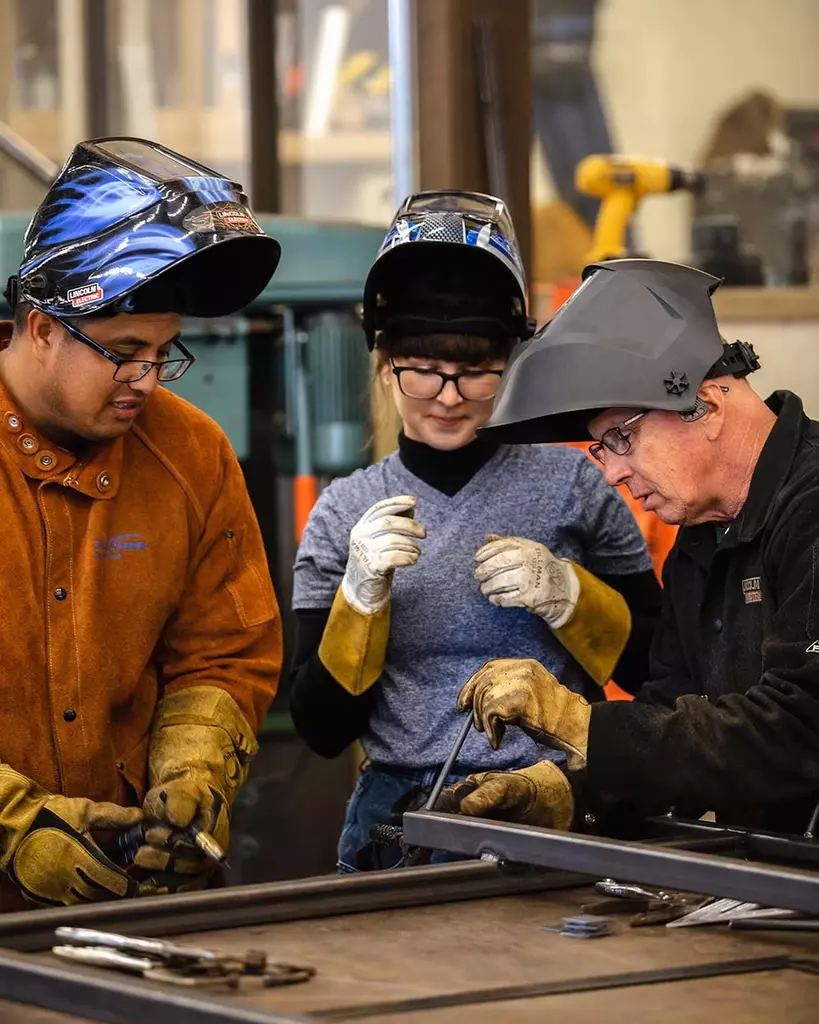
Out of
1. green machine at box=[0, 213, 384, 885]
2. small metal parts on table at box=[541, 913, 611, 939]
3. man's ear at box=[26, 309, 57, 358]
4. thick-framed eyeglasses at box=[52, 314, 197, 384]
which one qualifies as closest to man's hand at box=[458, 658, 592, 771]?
small metal parts on table at box=[541, 913, 611, 939]

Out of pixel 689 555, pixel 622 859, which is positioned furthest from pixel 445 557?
pixel 622 859

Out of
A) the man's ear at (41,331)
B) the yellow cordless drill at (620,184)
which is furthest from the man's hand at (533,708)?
the yellow cordless drill at (620,184)

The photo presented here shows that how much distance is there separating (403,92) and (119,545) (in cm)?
190

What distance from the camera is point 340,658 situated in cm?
232

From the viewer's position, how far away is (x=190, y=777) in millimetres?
2203

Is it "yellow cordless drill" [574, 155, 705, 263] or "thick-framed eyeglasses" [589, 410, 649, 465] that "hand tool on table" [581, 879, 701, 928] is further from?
"yellow cordless drill" [574, 155, 705, 263]

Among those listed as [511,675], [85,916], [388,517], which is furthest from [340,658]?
A: [85,916]

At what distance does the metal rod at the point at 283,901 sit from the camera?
1.66m

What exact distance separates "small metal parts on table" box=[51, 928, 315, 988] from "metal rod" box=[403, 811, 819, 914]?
358 millimetres

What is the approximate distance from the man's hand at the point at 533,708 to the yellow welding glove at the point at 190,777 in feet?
1.41

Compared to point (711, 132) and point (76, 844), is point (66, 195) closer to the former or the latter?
point (76, 844)

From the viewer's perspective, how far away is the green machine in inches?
157

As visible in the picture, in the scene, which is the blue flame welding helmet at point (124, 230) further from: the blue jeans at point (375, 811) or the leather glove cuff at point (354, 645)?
the blue jeans at point (375, 811)

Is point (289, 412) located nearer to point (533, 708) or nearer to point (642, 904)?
point (533, 708)
